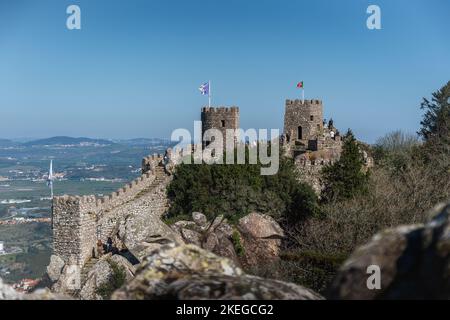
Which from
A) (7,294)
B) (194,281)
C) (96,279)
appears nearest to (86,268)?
(96,279)

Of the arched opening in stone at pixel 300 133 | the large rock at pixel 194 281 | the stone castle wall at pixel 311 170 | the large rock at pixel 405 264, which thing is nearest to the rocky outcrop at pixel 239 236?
the stone castle wall at pixel 311 170

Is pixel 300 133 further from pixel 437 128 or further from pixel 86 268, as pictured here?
pixel 86 268

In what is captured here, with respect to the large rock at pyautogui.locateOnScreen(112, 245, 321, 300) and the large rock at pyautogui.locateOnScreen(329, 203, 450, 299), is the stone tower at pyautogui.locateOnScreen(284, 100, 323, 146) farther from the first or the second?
the large rock at pyautogui.locateOnScreen(329, 203, 450, 299)

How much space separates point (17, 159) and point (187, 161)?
58685 mm

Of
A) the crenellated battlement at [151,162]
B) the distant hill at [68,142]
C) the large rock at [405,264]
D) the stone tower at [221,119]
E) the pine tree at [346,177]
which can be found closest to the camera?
the large rock at [405,264]

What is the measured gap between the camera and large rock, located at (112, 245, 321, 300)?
4703 millimetres

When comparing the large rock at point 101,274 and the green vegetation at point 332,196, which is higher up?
Answer: the green vegetation at point 332,196

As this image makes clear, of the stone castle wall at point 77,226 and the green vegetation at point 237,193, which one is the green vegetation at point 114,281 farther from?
the green vegetation at point 237,193

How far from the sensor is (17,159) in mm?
81438

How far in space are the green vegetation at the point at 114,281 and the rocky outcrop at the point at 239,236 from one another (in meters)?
2.99

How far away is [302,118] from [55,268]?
74.6 feet

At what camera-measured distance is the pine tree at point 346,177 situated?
26.7m

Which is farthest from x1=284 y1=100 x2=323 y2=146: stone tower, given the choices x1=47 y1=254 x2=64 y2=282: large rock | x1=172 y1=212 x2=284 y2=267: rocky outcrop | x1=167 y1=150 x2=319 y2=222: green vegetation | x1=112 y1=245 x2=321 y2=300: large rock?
x1=112 y1=245 x2=321 y2=300: large rock

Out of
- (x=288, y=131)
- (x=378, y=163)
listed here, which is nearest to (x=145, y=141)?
(x=288, y=131)
